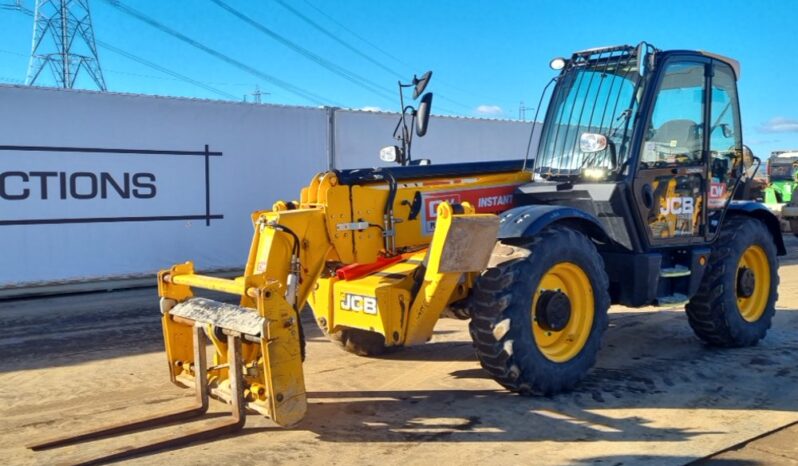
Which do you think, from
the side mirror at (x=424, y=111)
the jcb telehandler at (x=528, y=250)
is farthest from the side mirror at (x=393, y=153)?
the side mirror at (x=424, y=111)

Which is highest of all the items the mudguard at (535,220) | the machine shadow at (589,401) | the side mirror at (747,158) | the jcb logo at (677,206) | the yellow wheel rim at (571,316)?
the side mirror at (747,158)

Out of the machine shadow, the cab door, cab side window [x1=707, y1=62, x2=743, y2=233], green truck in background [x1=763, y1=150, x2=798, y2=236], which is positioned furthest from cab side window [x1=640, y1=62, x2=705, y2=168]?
green truck in background [x1=763, y1=150, x2=798, y2=236]

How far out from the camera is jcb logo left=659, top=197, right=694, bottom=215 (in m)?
6.21

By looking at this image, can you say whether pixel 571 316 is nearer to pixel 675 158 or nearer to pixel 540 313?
pixel 540 313

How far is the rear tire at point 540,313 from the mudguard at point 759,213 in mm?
2206

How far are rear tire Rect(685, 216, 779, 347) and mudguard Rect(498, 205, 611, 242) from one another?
1532 millimetres

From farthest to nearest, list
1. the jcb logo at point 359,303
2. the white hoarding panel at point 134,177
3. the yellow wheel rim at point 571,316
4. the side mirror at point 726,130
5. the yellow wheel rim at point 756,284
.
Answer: the white hoarding panel at point 134,177 < the yellow wheel rim at point 756,284 < the side mirror at point 726,130 < the yellow wheel rim at point 571,316 < the jcb logo at point 359,303

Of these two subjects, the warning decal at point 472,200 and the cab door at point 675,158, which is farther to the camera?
the cab door at point 675,158

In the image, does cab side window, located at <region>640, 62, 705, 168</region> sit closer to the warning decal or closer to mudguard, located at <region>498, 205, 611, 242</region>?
mudguard, located at <region>498, 205, 611, 242</region>

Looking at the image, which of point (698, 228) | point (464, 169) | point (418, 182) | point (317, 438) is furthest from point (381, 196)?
point (698, 228)

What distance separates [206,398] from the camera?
4668mm

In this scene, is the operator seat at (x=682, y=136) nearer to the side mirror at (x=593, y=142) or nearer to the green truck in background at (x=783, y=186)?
the side mirror at (x=593, y=142)

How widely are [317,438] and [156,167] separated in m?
7.90

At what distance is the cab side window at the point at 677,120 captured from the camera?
6105 millimetres
